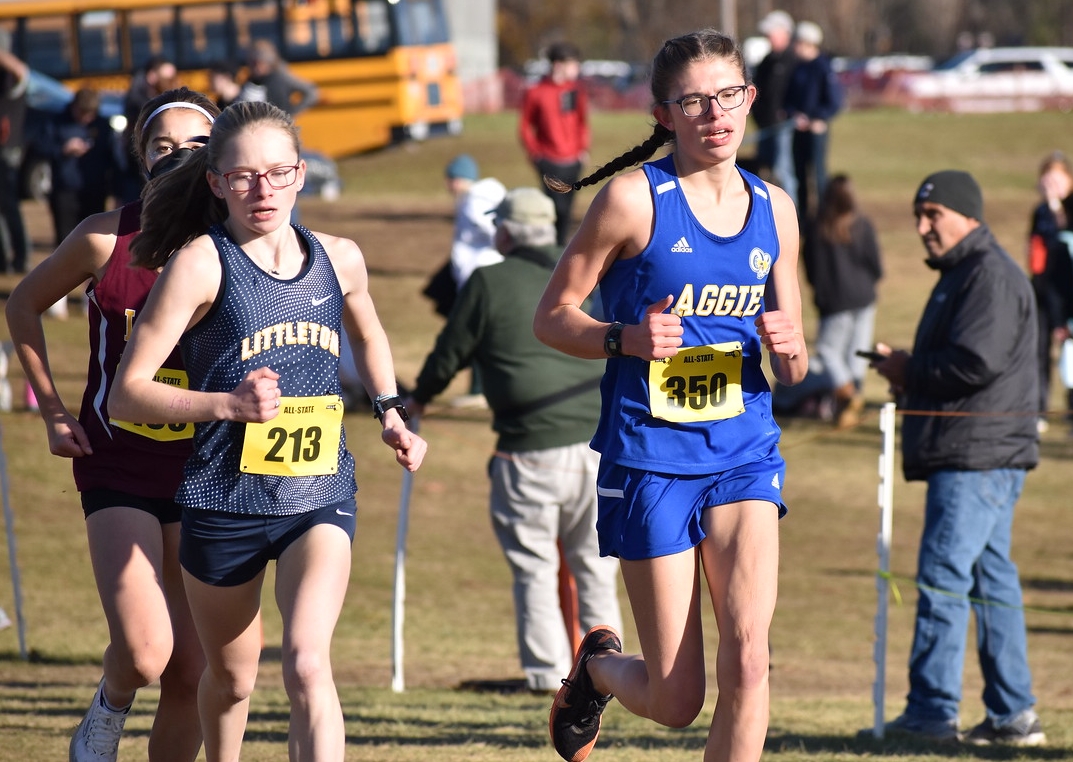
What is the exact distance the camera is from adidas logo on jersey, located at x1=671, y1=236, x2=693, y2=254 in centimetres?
385

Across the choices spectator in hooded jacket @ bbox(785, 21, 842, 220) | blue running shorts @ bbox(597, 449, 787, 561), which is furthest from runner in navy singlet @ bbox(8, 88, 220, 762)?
spectator in hooded jacket @ bbox(785, 21, 842, 220)

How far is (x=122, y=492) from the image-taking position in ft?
13.8

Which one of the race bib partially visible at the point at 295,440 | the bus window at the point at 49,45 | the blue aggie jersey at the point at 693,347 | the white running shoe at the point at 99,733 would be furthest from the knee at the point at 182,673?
the bus window at the point at 49,45

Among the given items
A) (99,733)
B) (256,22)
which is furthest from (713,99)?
(256,22)

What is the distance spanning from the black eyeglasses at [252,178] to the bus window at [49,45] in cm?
2260

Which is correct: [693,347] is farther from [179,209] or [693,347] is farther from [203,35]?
[203,35]

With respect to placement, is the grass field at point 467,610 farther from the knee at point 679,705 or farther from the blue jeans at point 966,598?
the knee at point 679,705

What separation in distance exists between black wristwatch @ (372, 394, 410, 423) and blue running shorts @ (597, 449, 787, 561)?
23.5 inches

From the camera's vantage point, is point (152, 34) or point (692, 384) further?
point (152, 34)

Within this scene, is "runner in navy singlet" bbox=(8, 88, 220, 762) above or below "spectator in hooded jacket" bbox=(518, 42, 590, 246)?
above

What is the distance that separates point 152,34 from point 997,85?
1221 inches

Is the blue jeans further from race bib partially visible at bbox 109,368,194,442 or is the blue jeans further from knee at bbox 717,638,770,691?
race bib partially visible at bbox 109,368,194,442

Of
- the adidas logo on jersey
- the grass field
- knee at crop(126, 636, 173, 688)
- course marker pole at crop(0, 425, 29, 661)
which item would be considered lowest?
the grass field

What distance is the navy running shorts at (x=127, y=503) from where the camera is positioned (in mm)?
4191
